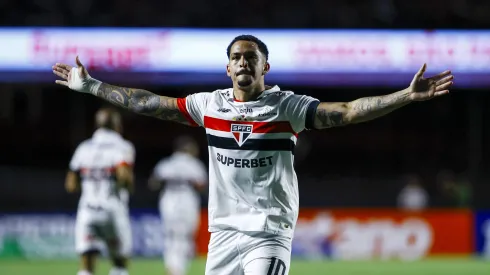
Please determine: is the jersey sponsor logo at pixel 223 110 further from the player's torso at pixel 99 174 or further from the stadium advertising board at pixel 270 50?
the stadium advertising board at pixel 270 50

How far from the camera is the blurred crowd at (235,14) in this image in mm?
22031

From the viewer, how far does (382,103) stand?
5.54 m

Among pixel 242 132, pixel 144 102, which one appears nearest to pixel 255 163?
pixel 242 132

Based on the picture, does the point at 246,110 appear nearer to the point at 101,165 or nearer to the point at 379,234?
the point at 101,165

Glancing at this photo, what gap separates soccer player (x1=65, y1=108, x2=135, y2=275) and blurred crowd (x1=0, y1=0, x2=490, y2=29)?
1172cm

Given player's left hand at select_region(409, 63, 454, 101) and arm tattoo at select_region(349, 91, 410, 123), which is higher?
player's left hand at select_region(409, 63, 454, 101)

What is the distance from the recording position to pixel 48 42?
69.9ft

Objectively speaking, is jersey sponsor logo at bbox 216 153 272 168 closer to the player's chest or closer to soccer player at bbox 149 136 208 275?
the player's chest

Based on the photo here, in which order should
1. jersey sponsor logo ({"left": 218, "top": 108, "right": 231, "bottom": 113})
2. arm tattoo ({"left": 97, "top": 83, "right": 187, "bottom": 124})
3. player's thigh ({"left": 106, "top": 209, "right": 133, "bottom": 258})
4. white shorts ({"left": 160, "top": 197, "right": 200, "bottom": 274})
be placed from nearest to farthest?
jersey sponsor logo ({"left": 218, "top": 108, "right": 231, "bottom": 113}), arm tattoo ({"left": 97, "top": 83, "right": 187, "bottom": 124}), player's thigh ({"left": 106, "top": 209, "right": 133, "bottom": 258}), white shorts ({"left": 160, "top": 197, "right": 200, "bottom": 274})

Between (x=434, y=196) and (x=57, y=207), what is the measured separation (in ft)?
29.4

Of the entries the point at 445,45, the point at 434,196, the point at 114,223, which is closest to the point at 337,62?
the point at 445,45

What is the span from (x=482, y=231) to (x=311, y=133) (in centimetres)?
610

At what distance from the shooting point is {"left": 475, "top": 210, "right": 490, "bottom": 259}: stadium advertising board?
1975cm

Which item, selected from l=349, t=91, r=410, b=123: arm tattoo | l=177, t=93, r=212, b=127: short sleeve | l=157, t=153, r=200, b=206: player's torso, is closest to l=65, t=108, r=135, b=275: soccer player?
l=157, t=153, r=200, b=206: player's torso
